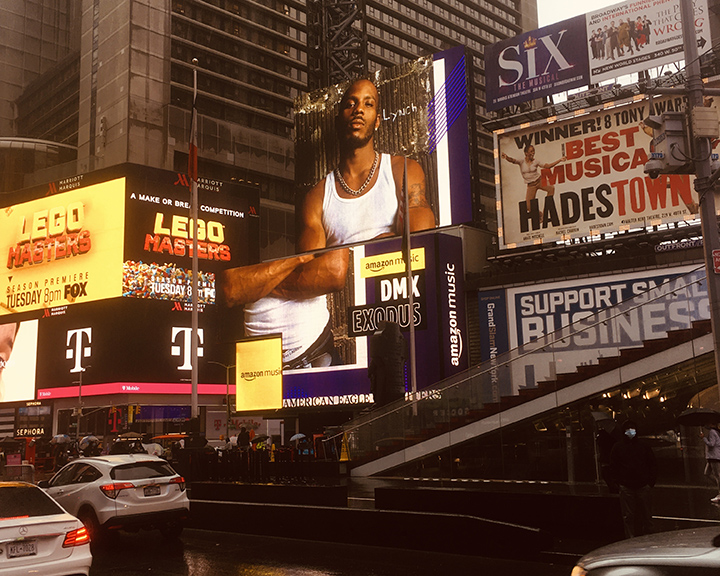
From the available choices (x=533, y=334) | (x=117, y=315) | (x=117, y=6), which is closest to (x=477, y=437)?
(x=533, y=334)

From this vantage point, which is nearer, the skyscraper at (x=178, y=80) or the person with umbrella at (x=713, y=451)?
the person with umbrella at (x=713, y=451)

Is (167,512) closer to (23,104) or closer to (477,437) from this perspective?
(477,437)

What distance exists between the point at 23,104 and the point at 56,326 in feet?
186

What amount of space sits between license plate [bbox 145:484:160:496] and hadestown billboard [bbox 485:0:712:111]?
32.9 metres

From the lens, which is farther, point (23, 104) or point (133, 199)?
point (23, 104)

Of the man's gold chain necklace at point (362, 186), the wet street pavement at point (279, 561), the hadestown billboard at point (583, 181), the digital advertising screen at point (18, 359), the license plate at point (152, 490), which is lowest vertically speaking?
the wet street pavement at point (279, 561)

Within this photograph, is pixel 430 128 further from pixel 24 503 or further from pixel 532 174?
pixel 24 503

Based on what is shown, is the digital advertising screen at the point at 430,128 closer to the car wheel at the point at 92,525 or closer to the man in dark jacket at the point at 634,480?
the car wheel at the point at 92,525

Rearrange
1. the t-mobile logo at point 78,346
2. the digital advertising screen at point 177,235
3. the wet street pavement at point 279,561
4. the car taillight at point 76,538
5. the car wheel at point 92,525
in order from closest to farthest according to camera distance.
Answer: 1. the car taillight at point 76,538
2. the wet street pavement at point 279,561
3. the car wheel at point 92,525
4. the digital advertising screen at point 177,235
5. the t-mobile logo at point 78,346

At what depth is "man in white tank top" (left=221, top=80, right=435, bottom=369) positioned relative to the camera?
1975 inches

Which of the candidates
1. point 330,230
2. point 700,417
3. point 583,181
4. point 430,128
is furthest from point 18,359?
point 700,417

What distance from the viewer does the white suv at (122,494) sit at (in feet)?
44.8

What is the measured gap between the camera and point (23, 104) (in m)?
116

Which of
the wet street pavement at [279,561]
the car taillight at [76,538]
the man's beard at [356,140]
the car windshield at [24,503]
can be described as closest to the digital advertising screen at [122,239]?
the man's beard at [356,140]
